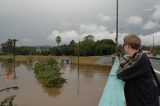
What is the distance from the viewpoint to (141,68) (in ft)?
8.96

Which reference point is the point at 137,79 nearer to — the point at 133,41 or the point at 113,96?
the point at 133,41

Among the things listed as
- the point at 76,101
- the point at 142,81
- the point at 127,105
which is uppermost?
the point at 142,81

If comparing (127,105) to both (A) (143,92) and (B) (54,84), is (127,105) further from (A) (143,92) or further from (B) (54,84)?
(B) (54,84)

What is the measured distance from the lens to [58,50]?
2655 inches

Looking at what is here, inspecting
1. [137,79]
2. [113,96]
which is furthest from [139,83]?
[113,96]

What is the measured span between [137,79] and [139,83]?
0.13 ft

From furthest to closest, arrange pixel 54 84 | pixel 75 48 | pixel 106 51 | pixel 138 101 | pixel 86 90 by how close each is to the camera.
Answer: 1. pixel 75 48
2. pixel 106 51
3. pixel 54 84
4. pixel 86 90
5. pixel 138 101

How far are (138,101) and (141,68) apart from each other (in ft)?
0.94

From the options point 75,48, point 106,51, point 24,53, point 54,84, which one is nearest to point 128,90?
point 54,84

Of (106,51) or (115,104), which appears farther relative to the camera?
(106,51)

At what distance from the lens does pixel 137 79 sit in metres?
2.74

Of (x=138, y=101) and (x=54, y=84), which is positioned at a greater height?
(x=138, y=101)

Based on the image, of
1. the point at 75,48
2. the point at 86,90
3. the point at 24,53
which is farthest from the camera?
the point at 24,53

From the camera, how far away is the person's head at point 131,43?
279cm
